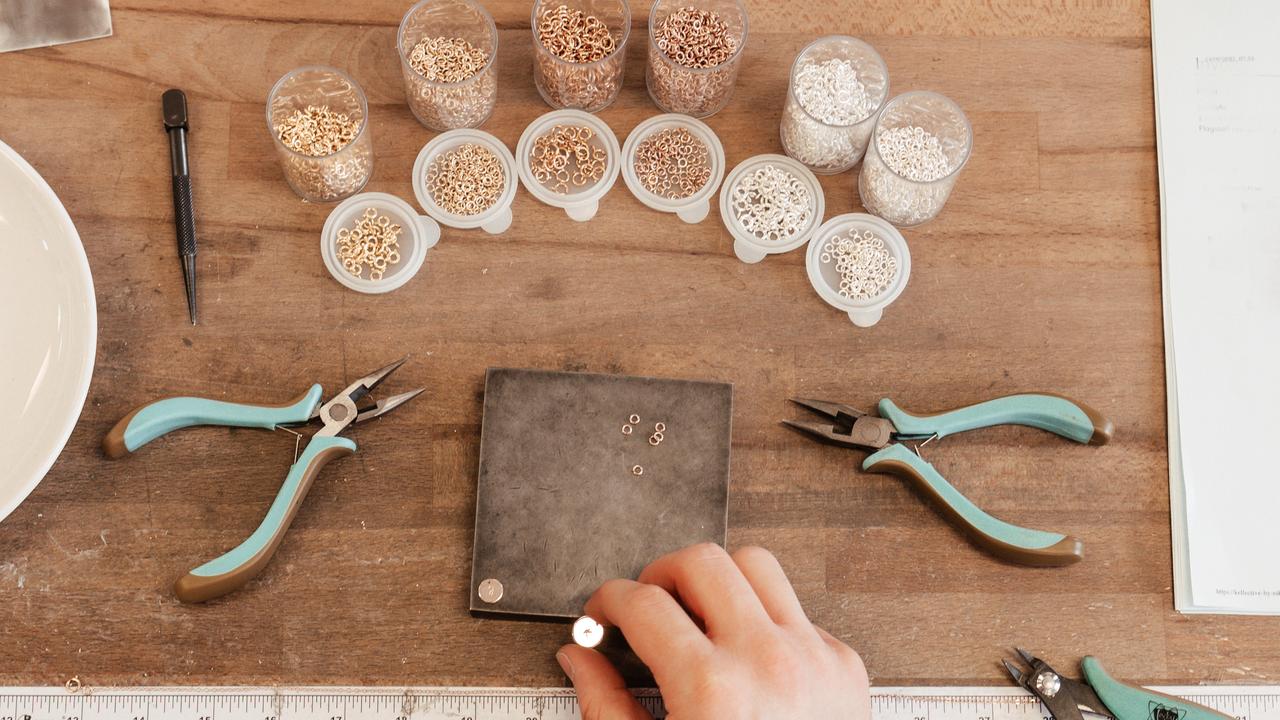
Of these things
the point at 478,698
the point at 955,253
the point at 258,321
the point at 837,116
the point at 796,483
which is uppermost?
the point at 837,116

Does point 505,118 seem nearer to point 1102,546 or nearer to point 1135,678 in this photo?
point 1102,546

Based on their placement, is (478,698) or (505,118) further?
(505,118)

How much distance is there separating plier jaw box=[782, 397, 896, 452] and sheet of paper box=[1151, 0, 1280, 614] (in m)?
0.41

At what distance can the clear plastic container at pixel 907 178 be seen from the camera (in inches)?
46.3

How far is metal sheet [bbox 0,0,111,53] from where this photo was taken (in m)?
1.23

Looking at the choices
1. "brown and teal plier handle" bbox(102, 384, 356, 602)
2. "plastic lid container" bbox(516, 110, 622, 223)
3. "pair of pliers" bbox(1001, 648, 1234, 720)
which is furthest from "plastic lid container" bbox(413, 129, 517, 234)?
"pair of pliers" bbox(1001, 648, 1234, 720)

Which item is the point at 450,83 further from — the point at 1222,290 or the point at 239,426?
the point at 1222,290

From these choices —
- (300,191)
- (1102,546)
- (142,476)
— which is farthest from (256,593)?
(1102,546)

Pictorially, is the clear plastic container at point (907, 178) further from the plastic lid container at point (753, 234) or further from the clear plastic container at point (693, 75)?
the clear plastic container at point (693, 75)

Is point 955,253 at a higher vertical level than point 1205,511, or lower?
higher

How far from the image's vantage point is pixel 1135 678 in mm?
1192

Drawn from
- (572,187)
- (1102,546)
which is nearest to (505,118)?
(572,187)

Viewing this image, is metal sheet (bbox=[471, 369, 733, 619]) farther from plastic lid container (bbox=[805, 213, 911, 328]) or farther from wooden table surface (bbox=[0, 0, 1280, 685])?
plastic lid container (bbox=[805, 213, 911, 328])

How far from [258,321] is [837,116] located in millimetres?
811
